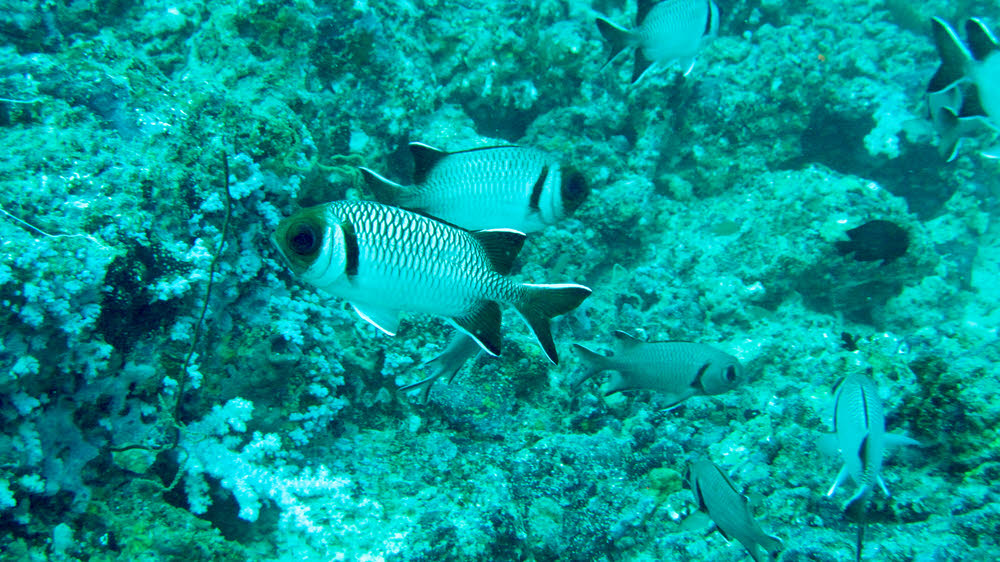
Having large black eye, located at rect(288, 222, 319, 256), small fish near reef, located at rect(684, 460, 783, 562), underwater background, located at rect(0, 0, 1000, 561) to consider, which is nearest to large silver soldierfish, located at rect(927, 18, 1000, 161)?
underwater background, located at rect(0, 0, 1000, 561)

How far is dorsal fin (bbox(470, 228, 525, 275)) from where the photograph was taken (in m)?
2.44

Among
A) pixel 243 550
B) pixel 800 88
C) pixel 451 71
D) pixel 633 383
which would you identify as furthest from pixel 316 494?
pixel 800 88

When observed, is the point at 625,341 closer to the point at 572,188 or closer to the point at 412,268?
the point at 572,188

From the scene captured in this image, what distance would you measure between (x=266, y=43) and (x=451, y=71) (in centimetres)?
244

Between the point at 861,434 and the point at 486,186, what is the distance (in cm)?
263

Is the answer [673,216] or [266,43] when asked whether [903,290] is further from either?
[266,43]

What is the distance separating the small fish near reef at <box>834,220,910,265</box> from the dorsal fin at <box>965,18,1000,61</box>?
2909 mm

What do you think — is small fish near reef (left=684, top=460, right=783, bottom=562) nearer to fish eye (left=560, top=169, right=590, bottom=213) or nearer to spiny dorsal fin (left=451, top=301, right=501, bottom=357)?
spiny dorsal fin (left=451, top=301, right=501, bottom=357)

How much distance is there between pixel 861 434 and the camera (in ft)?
9.20

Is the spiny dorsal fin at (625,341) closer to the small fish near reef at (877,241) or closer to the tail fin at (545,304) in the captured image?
the tail fin at (545,304)

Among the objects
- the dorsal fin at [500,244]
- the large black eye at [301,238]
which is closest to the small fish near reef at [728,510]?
the dorsal fin at [500,244]

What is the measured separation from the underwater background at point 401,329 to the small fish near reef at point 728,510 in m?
0.55

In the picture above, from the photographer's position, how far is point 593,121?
6.58m

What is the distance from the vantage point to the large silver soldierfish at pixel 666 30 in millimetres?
4387
